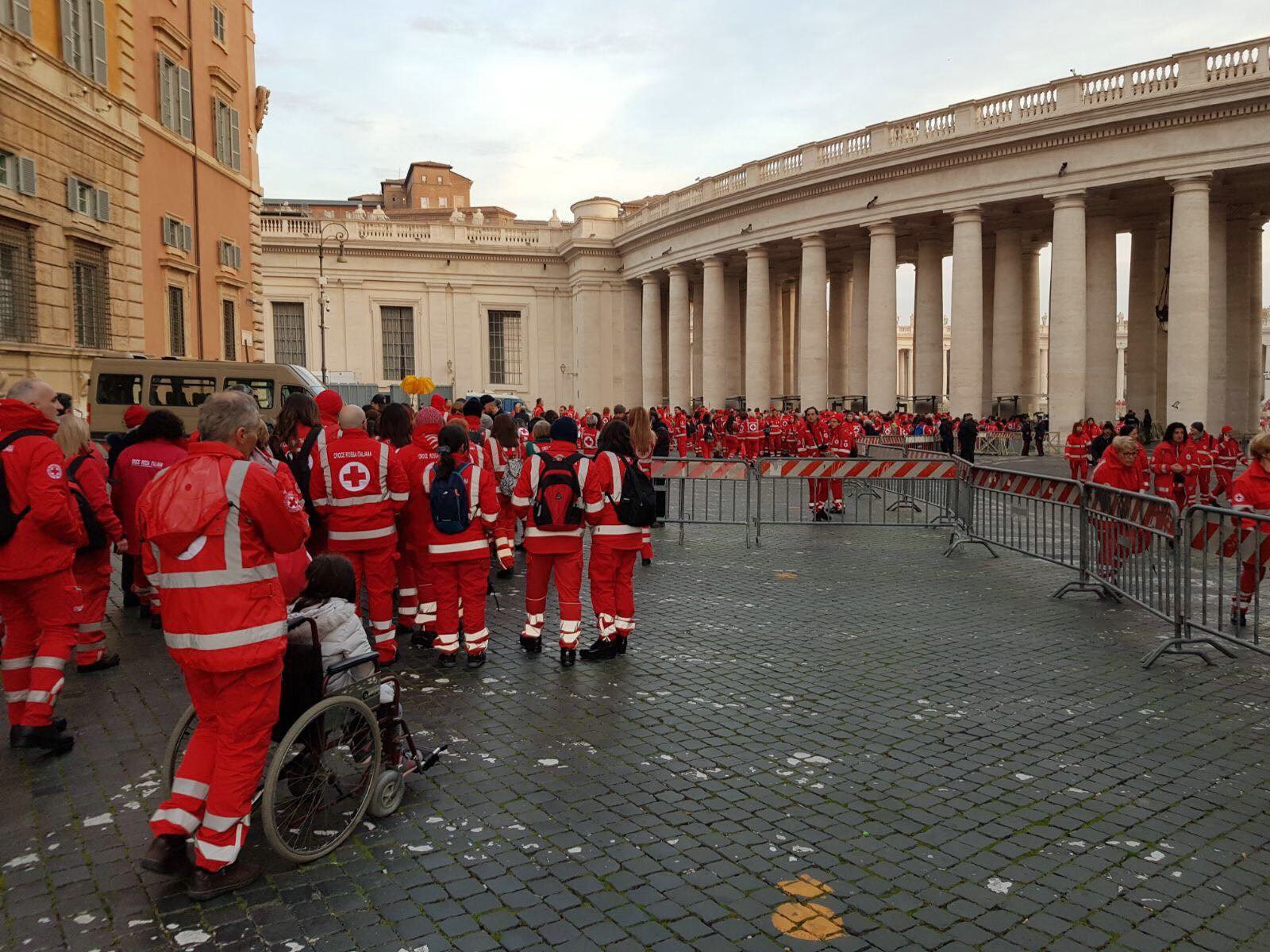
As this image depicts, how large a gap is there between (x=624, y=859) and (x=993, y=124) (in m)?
32.0

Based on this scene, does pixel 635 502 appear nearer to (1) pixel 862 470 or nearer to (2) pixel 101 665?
(2) pixel 101 665

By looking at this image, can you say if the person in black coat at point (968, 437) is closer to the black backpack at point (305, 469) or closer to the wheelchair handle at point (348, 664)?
the black backpack at point (305, 469)

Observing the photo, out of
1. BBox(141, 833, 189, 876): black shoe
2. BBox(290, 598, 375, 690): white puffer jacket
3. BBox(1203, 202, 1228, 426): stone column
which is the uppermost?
BBox(1203, 202, 1228, 426): stone column

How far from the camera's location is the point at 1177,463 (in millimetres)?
15250

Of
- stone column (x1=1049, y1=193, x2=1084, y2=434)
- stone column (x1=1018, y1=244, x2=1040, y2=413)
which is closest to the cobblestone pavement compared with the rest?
stone column (x1=1049, y1=193, x2=1084, y2=434)

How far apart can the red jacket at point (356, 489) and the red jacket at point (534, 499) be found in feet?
3.47

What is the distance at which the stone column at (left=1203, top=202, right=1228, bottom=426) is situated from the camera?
101 ft

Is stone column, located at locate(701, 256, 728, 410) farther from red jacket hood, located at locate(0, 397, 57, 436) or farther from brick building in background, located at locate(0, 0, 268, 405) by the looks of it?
red jacket hood, located at locate(0, 397, 57, 436)

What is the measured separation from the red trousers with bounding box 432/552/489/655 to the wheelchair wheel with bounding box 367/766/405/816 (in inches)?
102

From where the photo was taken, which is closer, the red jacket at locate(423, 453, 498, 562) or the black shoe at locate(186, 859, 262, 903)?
the black shoe at locate(186, 859, 262, 903)

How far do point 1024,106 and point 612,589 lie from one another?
28615 millimetres

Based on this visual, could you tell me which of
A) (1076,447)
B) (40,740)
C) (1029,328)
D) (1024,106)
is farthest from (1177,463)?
(1029,328)

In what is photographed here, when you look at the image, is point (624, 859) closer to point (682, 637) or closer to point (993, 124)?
point (682, 637)

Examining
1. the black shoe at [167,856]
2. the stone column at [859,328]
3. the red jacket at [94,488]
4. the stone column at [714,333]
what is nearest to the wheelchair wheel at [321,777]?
the black shoe at [167,856]
